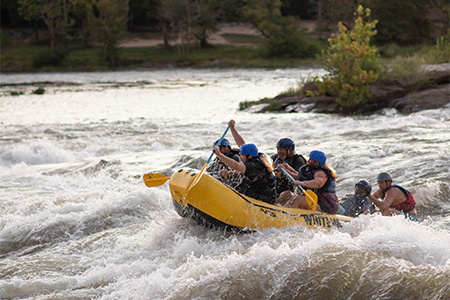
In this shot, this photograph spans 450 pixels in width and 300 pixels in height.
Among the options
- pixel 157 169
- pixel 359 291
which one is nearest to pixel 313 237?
pixel 359 291

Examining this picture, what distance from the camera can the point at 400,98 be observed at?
18438mm

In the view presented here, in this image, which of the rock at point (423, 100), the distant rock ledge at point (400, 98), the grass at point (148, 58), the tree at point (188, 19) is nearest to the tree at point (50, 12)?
the grass at point (148, 58)

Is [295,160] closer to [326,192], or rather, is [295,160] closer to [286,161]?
[286,161]

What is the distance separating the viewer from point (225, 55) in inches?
1964

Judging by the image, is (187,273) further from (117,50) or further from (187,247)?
(117,50)

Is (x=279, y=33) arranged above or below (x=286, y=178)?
below

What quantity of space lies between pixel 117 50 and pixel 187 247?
44535mm

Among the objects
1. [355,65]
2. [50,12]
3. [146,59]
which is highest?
[50,12]

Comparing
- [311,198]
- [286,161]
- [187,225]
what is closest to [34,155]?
[187,225]

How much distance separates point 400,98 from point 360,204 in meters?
12.2

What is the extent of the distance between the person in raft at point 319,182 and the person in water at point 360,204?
33cm

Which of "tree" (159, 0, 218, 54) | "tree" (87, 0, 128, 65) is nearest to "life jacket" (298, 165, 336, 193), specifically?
"tree" (87, 0, 128, 65)

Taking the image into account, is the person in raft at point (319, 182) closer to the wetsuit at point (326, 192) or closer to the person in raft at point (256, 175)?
the wetsuit at point (326, 192)

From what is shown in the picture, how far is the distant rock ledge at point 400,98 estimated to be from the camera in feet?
58.0
